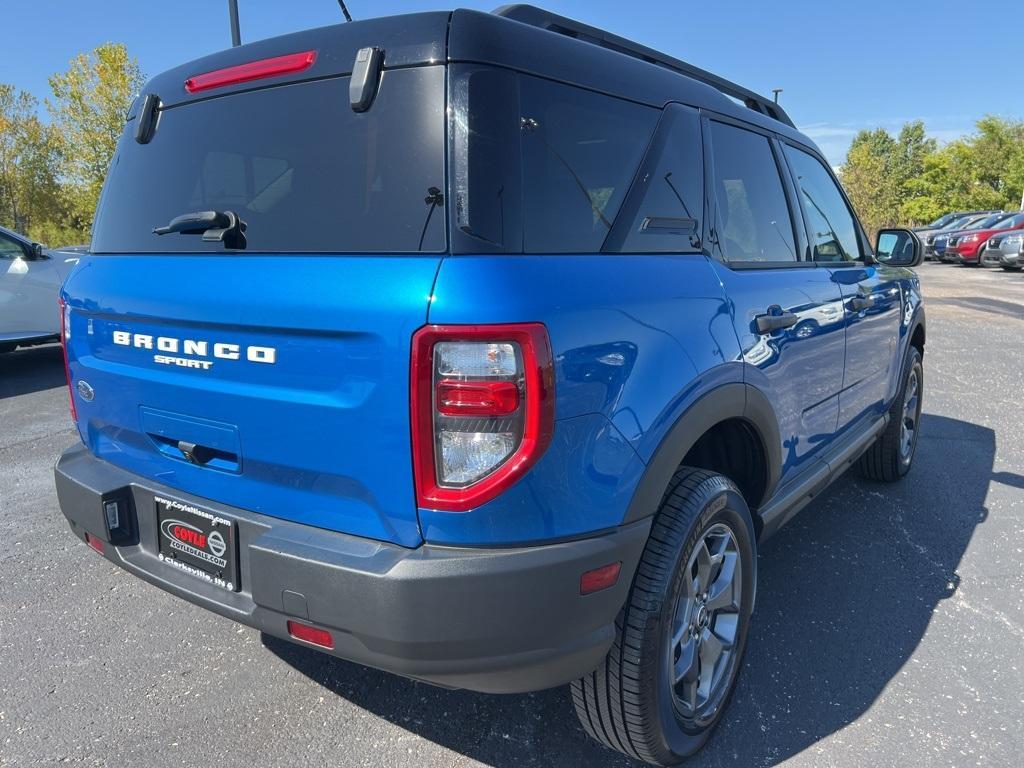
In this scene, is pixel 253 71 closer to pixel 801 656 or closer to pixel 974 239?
pixel 801 656

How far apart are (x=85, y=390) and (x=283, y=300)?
1.04 metres

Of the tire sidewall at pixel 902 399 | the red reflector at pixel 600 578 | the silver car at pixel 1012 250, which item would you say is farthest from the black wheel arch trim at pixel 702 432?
the silver car at pixel 1012 250

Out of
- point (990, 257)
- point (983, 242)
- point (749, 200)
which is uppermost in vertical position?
point (749, 200)

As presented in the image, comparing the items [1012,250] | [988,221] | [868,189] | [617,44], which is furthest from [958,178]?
[617,44]

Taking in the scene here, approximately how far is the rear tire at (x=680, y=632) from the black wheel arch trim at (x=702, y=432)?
14 cm

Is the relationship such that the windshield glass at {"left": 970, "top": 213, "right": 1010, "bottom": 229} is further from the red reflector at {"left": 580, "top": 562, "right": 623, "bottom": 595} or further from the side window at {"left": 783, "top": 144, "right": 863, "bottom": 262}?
the red reflector at {"left": 580, "top": 562, "right": 623, "bottom": 595}

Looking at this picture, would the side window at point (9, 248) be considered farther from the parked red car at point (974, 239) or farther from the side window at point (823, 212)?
the parked red car at point (974, 239)

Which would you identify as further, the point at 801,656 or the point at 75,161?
the point at 75,161

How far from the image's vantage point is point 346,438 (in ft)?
5.49

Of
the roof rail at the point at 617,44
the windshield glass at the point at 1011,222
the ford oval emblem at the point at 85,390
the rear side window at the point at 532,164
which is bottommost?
the ford oval emblem at the point at 85,390

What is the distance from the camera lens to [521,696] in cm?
251

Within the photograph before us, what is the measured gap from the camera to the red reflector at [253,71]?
1.93 metres

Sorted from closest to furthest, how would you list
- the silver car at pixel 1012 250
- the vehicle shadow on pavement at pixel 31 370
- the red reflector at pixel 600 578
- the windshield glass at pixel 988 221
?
the red reflector at pixel 600 578
the vehicle shadow on pavement at pixel 31 370
the silver car at pixel 1012 250
the windshield glass at pixel 988 221

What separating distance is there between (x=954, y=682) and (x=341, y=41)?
2.86 m
